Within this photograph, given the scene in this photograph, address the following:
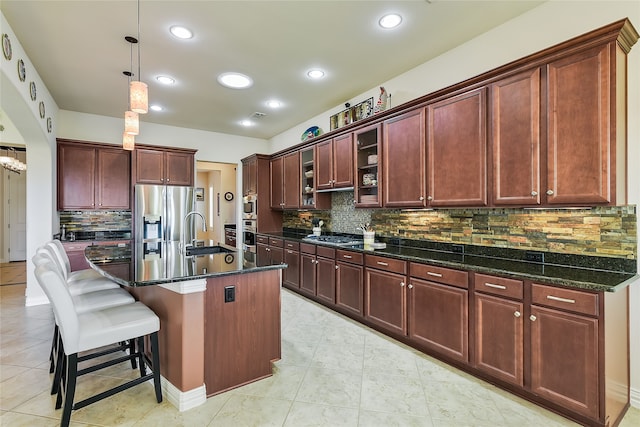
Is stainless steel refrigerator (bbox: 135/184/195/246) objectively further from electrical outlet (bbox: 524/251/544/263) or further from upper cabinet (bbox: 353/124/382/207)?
electrical outlet (bbox: 524/251/544/263)

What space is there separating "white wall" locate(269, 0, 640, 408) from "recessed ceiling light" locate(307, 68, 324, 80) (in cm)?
84

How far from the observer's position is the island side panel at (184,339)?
198 cm

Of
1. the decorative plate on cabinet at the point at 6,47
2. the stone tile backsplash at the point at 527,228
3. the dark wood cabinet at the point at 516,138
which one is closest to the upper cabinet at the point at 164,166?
the decorative plate on cabinet at the point at 6,47

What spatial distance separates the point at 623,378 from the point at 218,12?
3.98 m

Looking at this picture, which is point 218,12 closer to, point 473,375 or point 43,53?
point 43,53

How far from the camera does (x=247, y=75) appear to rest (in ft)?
12.1

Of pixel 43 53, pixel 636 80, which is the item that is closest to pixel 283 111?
pixel 43 53

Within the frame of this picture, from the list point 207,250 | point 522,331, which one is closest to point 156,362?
point 207,250

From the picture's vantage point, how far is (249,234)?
6.14 m

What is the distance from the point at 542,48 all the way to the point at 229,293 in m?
3.14

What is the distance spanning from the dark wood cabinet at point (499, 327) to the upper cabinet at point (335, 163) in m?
2.17

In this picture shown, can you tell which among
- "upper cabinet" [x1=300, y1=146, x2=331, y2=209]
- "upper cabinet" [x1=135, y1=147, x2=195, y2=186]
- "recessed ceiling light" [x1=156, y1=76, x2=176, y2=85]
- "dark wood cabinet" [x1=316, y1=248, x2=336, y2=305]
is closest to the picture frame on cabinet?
"upper cabinet" [x1=135, y1=147, x2=195, y2=186]

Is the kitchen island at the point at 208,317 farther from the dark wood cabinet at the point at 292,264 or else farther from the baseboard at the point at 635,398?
the baseboard at the point at 635,398

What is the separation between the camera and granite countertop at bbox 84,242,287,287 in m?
1.84
